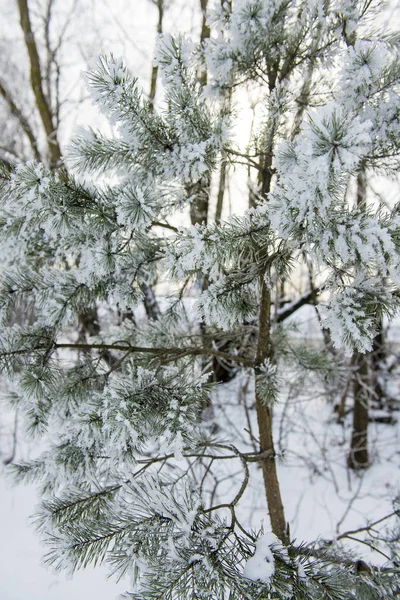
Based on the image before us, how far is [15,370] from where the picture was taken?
4.44ft

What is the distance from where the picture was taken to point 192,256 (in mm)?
964

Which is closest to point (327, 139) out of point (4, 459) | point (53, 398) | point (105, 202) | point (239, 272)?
point (239, 272)

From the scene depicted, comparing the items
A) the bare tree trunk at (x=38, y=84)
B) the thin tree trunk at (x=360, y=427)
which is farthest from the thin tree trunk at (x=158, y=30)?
the thin tree trunk at (x=360, y=427)

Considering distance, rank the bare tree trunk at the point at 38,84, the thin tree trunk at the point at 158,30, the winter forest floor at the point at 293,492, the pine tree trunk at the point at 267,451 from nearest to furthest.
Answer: the pine tree trunk at the point at 267,451, the winter forest floor at the point at 293,492, the bare tree trunk at the point at 38,84, the thin tree trunk at the point at 158,30

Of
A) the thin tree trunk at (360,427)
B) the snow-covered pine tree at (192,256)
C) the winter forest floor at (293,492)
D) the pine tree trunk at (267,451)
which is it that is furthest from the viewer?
the thin tree trunk at (360,427)

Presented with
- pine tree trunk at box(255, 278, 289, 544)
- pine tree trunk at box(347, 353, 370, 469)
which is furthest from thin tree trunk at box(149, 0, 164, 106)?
pine tree trunk at box(347, 353, 370, 469)

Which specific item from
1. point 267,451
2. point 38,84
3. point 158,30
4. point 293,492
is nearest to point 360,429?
point 293,492

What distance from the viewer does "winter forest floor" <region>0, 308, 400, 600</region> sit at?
278 cm

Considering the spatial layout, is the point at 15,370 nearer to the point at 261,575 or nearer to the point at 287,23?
the point at 261,575

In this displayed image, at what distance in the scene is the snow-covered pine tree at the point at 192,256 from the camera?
890 mm

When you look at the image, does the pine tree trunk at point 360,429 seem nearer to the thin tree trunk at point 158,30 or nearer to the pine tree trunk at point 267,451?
the pine tree trunk at point 267,451

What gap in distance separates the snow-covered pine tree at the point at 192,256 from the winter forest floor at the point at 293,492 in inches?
49.3

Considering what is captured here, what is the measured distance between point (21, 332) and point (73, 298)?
0.25 m

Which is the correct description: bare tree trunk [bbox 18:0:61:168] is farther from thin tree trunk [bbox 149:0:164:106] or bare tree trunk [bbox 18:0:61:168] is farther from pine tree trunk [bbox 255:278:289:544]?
pine tree trunk [bbox 255:278:289:544]
